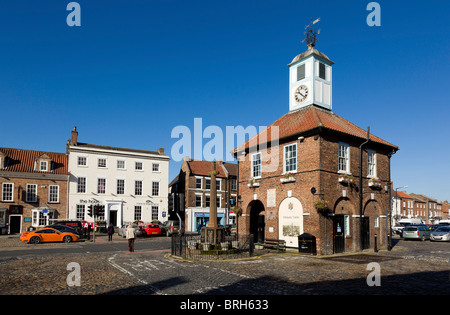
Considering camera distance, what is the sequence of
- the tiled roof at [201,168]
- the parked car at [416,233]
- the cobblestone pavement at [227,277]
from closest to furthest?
the cobblestone pavement at [227,277] → the parked car at [416,233] → the tiled roof at [201,168]

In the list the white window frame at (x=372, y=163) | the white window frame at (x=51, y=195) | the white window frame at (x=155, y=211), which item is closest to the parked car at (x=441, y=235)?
the white window frame at (x=372, y=163)

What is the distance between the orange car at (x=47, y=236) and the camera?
2644 centimetres

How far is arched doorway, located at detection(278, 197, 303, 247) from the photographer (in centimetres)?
2023

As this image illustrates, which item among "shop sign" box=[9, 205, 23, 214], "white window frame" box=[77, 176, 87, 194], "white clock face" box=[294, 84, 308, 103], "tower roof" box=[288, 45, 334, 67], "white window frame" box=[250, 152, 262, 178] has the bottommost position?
"shop sign" box=[9, 205, 23, 214]

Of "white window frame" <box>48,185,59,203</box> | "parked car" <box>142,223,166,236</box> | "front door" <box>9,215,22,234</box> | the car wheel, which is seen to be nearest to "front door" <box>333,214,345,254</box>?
"parked car" <box>142,223,166,236</box>

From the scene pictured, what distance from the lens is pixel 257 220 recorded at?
81.9 ft

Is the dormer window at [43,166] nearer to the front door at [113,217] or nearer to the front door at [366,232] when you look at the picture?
Result: the front door at [113,217]

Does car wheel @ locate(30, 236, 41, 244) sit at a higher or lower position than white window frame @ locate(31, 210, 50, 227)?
lower

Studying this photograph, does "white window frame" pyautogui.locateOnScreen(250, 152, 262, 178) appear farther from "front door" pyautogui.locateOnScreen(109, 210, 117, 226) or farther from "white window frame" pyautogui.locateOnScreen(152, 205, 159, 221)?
"front door" pyautogui.locateOnScreen(109, 210, 117, 226)

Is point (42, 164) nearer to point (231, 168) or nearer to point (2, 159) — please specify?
point (2, 159)

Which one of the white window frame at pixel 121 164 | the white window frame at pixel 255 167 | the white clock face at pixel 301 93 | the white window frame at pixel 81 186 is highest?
the white clock face at pixel 301 93

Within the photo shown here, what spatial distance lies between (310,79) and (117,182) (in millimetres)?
28655

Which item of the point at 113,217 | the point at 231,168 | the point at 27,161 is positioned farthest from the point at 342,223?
the point at 27,161
